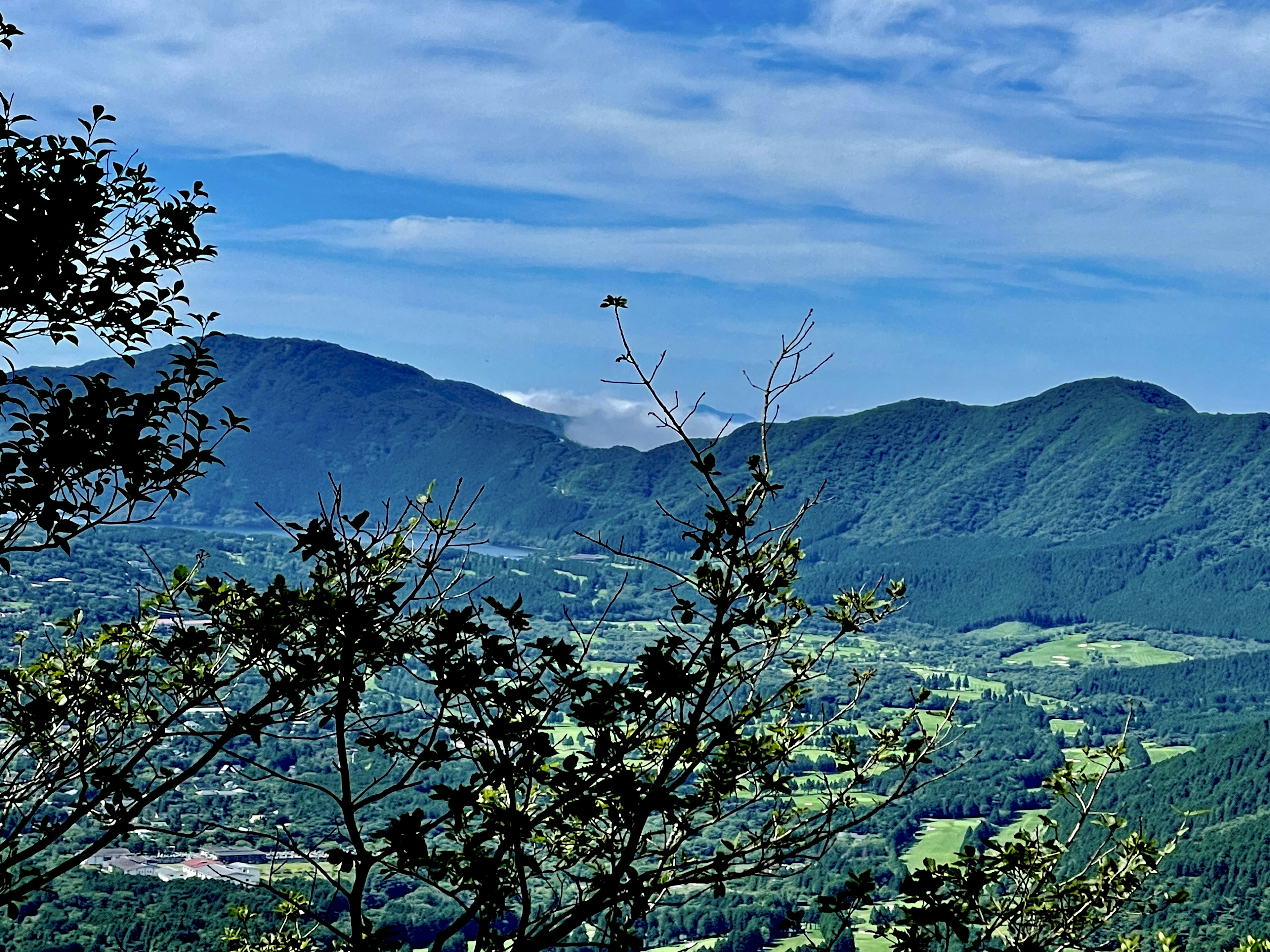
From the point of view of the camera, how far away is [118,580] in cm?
15038

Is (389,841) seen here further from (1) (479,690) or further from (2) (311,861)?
(1) (479,690)

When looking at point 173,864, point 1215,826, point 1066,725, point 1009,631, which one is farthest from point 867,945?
point 1009,631

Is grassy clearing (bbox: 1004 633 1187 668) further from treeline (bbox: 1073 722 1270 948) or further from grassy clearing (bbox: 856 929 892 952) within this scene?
grassy clearing (bbox: 856 929 892 952)

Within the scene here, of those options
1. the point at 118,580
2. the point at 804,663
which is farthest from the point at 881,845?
the point at 118,580

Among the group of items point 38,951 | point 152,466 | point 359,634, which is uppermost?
point 152,466

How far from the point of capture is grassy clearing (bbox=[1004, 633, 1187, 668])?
16138cm

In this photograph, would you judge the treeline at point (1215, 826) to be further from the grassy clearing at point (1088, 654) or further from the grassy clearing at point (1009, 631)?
the grassy clearing at point (1009, 631)

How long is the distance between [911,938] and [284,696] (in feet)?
9.39

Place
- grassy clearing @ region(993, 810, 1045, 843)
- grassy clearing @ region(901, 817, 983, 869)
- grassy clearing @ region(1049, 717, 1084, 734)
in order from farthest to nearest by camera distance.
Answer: grassy clearing @ region(1049, 717, 1084, 734) < grassy clearing @ region(993, 810, 1045, 843) < grassy clearing @ region(901, 817, 983, 869)

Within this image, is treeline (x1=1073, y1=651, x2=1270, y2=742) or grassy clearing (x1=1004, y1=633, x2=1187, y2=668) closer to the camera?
treeline (x1=1073, y1=651, x2=1270, y2=742)

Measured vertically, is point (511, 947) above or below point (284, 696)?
below

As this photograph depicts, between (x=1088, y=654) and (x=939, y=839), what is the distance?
91.9 metres

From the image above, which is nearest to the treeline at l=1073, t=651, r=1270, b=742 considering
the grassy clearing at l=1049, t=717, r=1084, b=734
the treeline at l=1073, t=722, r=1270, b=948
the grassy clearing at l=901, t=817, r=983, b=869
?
the grassy clearing at l=1049, t=717, r=1084, b=734

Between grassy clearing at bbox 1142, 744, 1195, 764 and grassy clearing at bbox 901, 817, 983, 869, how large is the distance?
2164cm
